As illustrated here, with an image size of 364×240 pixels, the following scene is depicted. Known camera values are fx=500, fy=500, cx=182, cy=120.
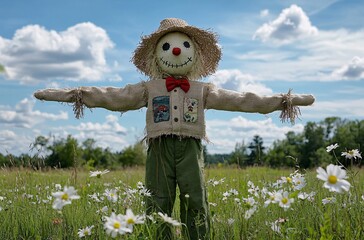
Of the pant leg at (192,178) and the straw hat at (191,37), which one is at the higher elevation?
the straw hat at (191,37)

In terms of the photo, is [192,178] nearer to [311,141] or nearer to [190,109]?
Result: [190,109]

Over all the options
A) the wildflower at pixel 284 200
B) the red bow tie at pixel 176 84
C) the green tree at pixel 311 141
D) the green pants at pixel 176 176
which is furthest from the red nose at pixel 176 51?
the green tree at pixel 311 141

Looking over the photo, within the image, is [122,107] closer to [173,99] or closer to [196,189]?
[173,99]

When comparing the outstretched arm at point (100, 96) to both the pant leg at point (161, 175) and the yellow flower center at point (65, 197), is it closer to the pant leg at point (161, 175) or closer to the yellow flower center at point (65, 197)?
the pant leg at point (161, 175)

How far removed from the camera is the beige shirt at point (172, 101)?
5.18 metres

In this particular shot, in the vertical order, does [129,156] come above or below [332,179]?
below

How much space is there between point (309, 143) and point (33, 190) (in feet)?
180

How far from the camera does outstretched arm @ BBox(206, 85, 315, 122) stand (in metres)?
5.54

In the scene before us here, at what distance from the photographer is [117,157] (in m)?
70.6

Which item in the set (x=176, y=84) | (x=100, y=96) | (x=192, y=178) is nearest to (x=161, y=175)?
(x=192, y=178)

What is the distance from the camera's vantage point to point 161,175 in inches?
203

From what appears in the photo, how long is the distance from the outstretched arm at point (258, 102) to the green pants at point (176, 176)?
63 cm

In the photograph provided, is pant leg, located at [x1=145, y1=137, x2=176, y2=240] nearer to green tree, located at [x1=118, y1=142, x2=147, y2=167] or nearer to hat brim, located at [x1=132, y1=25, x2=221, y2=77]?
hat brim, located at [x1=132, y1=25, x2=221, y2=77]

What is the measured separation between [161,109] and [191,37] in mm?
976
